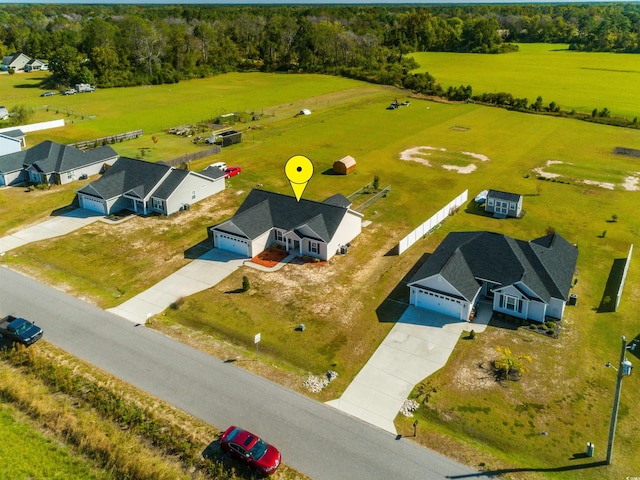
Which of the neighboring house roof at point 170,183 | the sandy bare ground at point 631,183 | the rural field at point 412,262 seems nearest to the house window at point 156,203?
the neighboring house roof at point 170,183

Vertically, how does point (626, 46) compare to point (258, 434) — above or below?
above

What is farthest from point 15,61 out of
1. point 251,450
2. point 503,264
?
point 251,450

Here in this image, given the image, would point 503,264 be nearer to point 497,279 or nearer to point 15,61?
point 497,279

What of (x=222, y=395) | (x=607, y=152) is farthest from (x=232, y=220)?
(x=607, y=152)

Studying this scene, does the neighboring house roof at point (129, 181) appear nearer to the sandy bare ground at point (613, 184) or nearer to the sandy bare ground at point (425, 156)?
the sandy bare ground at point (425, 156)

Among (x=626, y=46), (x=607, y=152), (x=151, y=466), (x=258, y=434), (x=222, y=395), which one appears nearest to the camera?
(x=151, y=466)

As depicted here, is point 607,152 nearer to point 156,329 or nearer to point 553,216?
point 553,216

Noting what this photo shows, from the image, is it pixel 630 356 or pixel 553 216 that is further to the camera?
pixel 553 216
